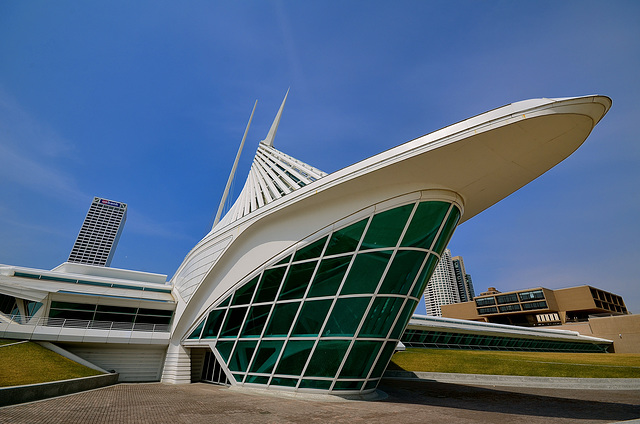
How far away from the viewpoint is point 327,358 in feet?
46.9

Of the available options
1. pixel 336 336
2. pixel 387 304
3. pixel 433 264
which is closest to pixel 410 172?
pixel 433 264

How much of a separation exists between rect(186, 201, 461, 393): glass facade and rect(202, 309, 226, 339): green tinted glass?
14.0 feet

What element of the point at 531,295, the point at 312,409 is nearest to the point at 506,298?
the point at 531,295

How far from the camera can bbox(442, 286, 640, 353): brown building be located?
224 ft

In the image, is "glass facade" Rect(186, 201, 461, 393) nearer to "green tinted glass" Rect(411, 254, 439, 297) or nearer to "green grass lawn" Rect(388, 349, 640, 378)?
"green tinted glass" Rect(411, 254, 439, 297)

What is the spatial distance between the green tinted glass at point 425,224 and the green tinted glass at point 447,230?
1.79 ft

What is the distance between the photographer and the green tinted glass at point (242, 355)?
55.0 feet

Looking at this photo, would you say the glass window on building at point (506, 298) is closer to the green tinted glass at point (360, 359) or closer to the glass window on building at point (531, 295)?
the glass window on building at point (531, 295)

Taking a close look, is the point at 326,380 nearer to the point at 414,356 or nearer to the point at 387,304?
the point at 387,304

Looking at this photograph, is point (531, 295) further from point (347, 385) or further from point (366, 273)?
point (366, 273)

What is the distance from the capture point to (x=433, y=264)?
52.1 ft

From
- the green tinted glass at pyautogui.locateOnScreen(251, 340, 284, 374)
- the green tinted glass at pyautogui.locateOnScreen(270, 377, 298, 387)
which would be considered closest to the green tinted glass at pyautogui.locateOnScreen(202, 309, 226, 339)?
the green tinted glass at pyautogui.locateOnScreen(251, 340, 284, 374)

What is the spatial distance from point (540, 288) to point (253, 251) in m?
93.4

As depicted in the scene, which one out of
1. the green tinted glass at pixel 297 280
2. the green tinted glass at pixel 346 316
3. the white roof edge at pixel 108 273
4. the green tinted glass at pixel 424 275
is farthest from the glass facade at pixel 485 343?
the white roof edge at pixel 108 273
